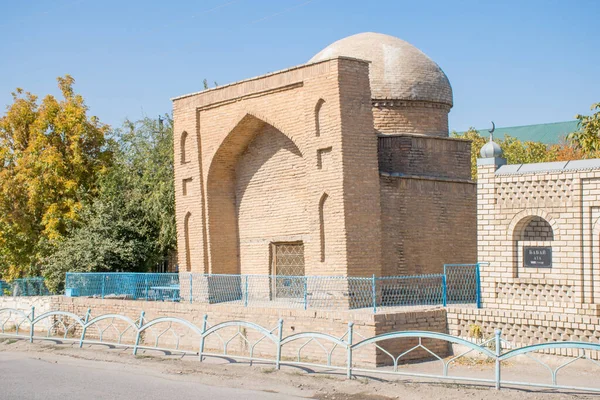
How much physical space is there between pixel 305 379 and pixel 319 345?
2.18 meters

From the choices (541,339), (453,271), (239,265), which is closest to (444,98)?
(453,271)

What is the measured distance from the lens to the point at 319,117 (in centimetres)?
1527

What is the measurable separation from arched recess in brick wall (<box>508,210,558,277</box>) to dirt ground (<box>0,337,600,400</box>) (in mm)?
1845

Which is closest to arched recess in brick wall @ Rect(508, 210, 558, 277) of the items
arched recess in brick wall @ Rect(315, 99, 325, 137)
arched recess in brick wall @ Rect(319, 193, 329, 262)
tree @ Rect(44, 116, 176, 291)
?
arched recess in brick wall @ Rect(319, 193, 329, 262)

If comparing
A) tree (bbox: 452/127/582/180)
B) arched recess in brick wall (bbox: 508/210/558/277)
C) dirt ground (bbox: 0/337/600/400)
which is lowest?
dirt ground (bbox: 0/337/600/400)

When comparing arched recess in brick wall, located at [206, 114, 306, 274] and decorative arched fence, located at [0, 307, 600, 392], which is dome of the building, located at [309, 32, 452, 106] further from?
decorative arched fence, located at [0, 307, 600, 392]

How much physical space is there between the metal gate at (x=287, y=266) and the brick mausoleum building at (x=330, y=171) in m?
0.04

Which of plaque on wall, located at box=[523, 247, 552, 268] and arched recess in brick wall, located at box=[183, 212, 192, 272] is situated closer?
plaque on wall, located at box=[523, 247, 552, 268]

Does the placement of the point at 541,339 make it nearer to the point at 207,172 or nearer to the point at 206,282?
the point at 206,282

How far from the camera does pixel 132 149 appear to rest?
25.2m

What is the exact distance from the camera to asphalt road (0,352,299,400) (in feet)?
32.4

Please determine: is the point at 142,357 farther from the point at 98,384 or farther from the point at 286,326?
the point at 286,326

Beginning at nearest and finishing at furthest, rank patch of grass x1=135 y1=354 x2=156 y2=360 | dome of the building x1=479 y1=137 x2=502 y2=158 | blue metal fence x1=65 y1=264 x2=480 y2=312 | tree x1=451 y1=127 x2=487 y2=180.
Result: 1. dome of the building x1=479 y1=137 x2=502 y2=158
2. patch of grass x1=135 y1=354 x2=156 y2=360
3. blue metal fence x1=65 y1=264 x2=480 y2=312
4. tree x1=451 y1=127 x2=487 y2=180

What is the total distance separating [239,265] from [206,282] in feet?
5.46
